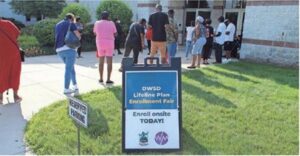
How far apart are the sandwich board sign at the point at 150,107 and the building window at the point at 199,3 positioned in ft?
49.4

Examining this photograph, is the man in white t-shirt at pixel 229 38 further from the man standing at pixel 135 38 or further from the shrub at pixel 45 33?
the shrub at pixel 45 33

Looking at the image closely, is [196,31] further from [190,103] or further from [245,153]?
[245,153]

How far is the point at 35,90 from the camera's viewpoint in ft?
25.0

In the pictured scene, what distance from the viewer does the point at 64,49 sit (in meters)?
6.91

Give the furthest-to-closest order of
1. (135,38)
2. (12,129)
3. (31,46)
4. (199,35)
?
(31,46) → (199,35) → (135,38) → (12,129)

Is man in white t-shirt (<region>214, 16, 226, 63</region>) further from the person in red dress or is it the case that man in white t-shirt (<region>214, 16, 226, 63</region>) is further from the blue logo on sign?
the blue logo on sign

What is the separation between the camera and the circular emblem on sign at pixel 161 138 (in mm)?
4258

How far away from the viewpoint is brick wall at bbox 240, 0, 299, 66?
10984 millimetres

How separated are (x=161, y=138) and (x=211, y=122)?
1.40 metres

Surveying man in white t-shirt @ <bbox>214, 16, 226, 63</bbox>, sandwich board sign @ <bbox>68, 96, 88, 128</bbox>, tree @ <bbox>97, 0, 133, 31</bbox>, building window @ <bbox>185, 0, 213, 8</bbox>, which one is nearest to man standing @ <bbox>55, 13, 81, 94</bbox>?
sandwich board sign @ <bbox>68, 96, 88, 128</bbox>

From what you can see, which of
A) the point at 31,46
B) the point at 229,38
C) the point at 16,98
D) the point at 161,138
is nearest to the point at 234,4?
the point at 229,38

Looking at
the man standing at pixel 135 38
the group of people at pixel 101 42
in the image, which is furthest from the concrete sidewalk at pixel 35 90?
the man standing at pixel 135 38

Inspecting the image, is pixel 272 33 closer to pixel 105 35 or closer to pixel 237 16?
pixel 237 16

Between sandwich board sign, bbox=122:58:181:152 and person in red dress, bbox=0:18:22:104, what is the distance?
10.2 feet
